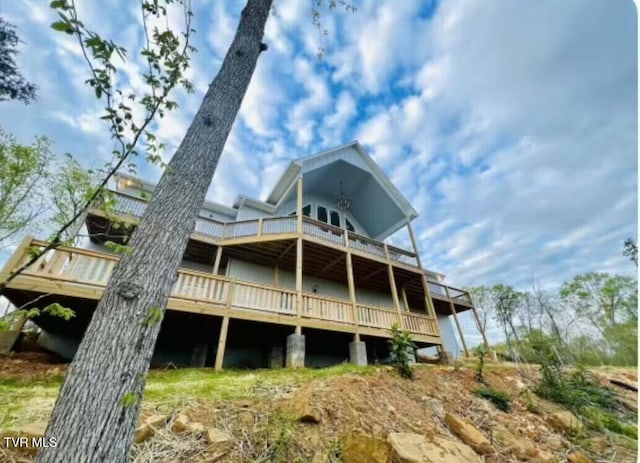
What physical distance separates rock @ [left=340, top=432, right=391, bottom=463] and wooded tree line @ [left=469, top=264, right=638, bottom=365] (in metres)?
10.1

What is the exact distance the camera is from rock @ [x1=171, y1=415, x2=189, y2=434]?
96.5 inches

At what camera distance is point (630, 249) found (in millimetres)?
12859

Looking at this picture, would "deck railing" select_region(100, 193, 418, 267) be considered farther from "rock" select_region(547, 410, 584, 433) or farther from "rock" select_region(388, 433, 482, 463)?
"rock" select_region(388, 433, 482, 463)

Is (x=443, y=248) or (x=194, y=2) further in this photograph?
(x=443, y=248)

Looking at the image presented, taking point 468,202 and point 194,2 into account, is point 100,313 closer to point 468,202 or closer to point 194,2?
point 194,2

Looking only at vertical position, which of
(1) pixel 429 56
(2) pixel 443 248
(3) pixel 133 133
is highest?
(2) pixel 443 248

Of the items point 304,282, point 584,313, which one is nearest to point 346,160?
point 304,282

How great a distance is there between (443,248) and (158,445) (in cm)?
2519

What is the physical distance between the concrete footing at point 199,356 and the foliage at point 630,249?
1952 centimetres

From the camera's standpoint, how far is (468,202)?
19219 mm

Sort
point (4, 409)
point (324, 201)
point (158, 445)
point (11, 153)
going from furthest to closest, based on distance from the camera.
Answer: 1. point (324, 201)
2. point (11, 153)
3. point (4, 409)
4. point (158, 445)

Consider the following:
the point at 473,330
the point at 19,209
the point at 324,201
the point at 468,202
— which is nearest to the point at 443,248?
the point at 468,202

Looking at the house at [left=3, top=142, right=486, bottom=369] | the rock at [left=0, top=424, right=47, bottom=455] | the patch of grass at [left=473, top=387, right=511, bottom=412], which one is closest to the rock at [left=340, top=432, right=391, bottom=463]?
the rock at [left=0, top=424, right=47, bottom=455]

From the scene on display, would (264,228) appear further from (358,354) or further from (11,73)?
(11,73)
